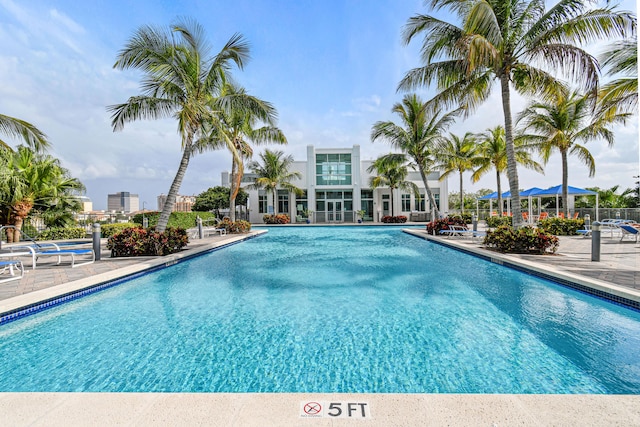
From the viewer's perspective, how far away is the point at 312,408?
6.70 ft

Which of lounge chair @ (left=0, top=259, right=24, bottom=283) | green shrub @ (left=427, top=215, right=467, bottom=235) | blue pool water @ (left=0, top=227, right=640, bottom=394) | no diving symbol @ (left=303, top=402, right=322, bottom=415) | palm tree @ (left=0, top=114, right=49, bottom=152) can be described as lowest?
blue pool water @ (left=0, top=227, right=640, bottom=394)

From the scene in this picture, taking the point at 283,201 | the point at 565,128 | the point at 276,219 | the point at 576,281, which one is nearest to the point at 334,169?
the point at 283,201

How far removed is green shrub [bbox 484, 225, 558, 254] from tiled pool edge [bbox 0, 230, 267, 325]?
938 centimetres

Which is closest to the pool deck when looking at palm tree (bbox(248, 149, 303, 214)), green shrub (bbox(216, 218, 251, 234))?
green shrub (bbox(216, 218, 251, 234))

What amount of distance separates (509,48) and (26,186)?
18.3 metres

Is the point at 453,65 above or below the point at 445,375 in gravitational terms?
above

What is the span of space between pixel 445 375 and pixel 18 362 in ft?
14.1

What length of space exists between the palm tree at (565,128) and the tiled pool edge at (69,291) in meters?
17.1

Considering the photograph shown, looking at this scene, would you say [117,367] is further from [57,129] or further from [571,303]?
[57,129]

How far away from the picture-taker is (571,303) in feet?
15.5

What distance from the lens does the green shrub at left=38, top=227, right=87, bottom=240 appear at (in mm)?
13531

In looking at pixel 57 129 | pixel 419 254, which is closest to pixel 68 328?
pixel 419 254

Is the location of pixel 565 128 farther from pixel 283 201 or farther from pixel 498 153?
pixel 283 201

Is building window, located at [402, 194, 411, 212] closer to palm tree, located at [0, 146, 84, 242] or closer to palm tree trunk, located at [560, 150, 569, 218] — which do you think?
palm tree trunk, located at [560, 150, 569, 218]
